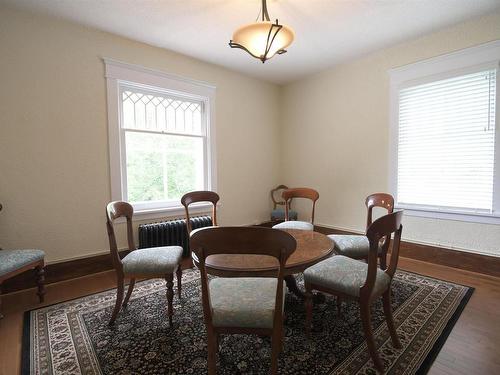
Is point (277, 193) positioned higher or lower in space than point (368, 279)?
higher

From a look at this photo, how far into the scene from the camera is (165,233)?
10.4 feet

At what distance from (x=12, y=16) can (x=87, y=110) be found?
0.95 meters

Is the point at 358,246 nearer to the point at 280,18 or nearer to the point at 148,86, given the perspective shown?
the point at 280,18

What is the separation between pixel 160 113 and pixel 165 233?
5.04 ft

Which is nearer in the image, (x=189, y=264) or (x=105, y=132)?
(x=105, y=132)

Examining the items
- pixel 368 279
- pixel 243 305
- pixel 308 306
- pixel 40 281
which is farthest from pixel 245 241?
pixel 40 281

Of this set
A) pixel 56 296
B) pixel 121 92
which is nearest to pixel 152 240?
pixel 56 296

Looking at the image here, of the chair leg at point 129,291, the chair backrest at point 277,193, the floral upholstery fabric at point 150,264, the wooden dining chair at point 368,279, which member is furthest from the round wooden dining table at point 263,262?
the chair backrest at point 277,193

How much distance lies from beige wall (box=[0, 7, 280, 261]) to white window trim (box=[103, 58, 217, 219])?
2.9 inches

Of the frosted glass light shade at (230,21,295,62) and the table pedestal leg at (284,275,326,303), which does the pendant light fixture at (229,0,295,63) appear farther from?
the table pedestal leg at (284,275,326,303)

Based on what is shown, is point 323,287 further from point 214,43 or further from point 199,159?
point 214,43

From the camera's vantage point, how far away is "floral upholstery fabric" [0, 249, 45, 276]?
1974 millimetres

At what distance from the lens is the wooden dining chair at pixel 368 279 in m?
1.42

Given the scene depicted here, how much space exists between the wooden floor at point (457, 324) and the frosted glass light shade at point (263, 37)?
7.57 feet
